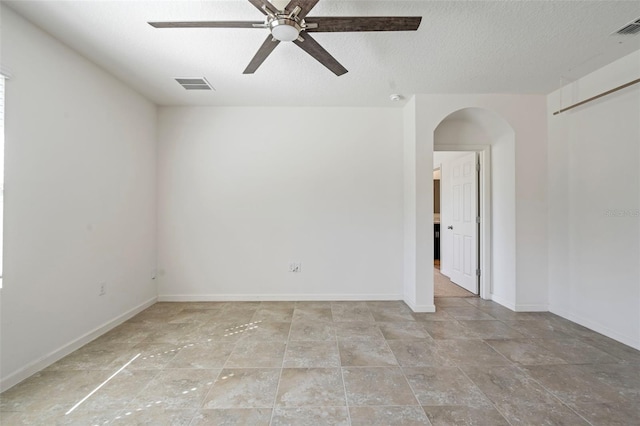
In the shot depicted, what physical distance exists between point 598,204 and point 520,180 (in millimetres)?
717

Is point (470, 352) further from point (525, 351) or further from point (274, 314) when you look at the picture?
point (274, 314)

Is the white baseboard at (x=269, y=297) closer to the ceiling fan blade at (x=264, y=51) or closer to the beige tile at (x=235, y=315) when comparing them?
the beige tile at (x=235, y=315)

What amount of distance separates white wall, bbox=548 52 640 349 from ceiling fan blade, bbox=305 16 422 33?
239 cm

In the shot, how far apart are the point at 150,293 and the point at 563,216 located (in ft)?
16.6

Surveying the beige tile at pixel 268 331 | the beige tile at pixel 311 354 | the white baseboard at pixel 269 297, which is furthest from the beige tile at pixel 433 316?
the beige tile at pixel 268 331

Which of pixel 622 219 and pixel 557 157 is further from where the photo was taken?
pixel 557 157

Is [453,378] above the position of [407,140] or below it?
below

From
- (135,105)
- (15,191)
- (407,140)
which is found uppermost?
(135,105)

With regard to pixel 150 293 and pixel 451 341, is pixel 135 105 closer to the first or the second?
pixel 150 293

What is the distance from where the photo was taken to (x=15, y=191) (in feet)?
5.98

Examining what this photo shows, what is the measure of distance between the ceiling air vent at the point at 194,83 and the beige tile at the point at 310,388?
2.93 m

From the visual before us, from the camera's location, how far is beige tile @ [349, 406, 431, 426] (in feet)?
4.77

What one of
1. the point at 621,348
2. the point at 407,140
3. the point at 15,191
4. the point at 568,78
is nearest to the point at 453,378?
the point at 621,348

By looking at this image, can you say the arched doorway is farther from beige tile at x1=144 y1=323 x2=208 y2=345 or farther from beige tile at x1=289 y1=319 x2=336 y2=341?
beige tile at x1=144 y1=323 x2=208 y2=345
